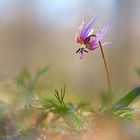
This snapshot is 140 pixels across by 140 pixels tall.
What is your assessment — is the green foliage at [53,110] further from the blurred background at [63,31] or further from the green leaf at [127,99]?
the blurred background at [63,31]

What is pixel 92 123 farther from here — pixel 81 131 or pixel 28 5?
pixel 28 5

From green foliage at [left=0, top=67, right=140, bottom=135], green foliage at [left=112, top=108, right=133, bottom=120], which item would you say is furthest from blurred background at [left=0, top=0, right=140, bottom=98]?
green foliage at [left=112, top=108, right=133, bottom=120]

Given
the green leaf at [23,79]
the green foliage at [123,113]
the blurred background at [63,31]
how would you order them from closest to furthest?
the green foliage at [123,113] → the green leaf at [23,79] → the blurred background at [63,31]

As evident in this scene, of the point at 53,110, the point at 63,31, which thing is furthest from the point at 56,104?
the point at 63,31

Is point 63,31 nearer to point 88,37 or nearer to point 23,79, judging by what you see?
point 23,79

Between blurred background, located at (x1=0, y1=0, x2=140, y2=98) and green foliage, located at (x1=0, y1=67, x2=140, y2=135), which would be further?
blurred background, located at (x1=0, y1=0, x2=140, y2=98)

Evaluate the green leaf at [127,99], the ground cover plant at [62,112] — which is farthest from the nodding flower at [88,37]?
the green leaf at [127,99]

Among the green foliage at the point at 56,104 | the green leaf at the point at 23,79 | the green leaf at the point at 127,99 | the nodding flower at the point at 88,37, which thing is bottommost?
the green leaf at the point at 127,99

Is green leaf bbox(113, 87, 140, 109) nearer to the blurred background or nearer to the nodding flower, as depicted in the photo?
the nodding flower

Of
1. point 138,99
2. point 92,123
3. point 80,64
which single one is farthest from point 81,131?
Result: point 80,64
